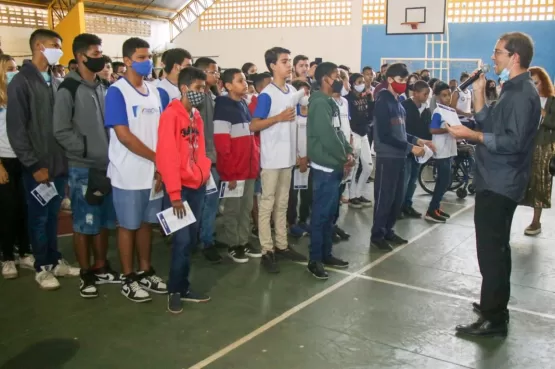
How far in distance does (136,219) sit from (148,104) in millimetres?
772

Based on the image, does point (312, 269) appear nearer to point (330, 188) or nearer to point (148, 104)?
point (330, 188)

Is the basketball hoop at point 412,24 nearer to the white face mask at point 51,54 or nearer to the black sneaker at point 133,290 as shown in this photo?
the white face mask at point 51,54

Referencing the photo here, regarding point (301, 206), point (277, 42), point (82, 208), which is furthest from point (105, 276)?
point (277, 42)

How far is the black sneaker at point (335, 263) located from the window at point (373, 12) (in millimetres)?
11622

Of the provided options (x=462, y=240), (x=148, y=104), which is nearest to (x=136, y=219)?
(x=148, y=104)

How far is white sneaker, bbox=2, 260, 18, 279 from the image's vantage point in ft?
12.9

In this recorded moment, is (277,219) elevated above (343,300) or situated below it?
above

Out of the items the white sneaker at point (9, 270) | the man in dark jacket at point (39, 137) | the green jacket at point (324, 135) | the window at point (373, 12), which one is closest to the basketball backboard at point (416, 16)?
the window at point (373, 12)

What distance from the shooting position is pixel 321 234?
404 centimetres

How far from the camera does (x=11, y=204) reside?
396 centimetres

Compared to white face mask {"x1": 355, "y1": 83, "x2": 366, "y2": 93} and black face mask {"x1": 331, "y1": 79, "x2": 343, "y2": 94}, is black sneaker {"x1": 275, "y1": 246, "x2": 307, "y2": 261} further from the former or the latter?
white face mask {"x1": 355, "y1": 83, "x2": 366, "y2": 93}

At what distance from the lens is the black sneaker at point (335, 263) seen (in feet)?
13.9

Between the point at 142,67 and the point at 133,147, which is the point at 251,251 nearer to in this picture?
the point at 133,147

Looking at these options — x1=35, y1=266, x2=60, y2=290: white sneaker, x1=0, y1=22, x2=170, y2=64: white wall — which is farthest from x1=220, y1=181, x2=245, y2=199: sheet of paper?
x1=0, y1=22, x2=170, y2=64: white wall
